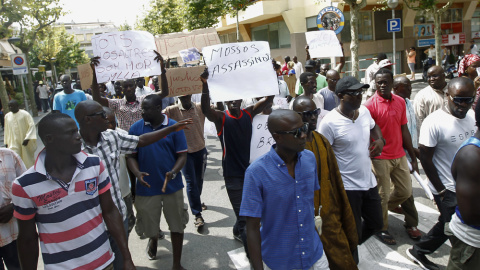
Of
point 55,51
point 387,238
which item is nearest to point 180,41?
point 387,238

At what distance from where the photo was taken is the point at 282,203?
2439mm

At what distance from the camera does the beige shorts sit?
4047 millimetres

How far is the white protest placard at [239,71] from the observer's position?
13.3 ft

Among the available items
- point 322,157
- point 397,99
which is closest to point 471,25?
point 397,99

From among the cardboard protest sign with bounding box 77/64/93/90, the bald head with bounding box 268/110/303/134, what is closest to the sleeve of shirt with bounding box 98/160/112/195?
the bald head with bounding box 268/110/303/134

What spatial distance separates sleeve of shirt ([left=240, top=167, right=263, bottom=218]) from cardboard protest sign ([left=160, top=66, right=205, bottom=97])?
10.3 feet

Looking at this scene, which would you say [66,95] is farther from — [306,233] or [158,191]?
[306,233]

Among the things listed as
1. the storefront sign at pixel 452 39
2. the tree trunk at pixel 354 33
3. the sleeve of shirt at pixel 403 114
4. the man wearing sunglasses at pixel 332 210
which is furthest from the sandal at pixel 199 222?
the storefront sign at pixel 452 39

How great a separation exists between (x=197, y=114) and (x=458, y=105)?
324 centimetres

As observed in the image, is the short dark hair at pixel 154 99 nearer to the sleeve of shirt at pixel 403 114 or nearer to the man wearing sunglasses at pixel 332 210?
the man wearing sunglasses at pixel 332 210

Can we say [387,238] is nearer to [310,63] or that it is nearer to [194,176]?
[194,176]

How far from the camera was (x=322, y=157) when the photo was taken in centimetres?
297

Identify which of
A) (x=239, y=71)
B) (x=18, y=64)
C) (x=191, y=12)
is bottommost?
(x=239, y=71)

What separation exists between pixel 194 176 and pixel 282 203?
9.58 ft
